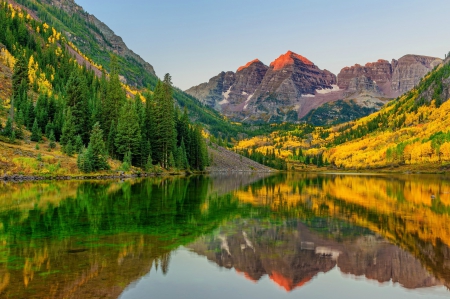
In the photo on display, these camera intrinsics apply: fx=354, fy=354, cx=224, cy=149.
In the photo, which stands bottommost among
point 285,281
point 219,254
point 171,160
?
point 285,281

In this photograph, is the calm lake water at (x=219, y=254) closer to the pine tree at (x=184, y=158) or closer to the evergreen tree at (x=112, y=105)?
the evergreen tree at (x=112, y=105)

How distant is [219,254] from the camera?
797 inches

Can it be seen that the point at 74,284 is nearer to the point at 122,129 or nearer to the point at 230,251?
the point at 230,251

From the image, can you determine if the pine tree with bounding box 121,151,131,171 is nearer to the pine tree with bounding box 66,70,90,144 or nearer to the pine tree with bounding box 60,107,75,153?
the pine tree with bounding box 60,107,75,153

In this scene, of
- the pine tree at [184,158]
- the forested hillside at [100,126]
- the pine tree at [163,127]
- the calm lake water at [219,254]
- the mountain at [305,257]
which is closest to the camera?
the calm lake water at [219,254]

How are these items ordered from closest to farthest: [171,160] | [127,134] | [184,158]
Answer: [127,134]
[171,160]
[184,158]

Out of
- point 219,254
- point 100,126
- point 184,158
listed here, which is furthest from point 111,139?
point 219,254

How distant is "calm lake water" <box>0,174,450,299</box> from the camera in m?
14.7

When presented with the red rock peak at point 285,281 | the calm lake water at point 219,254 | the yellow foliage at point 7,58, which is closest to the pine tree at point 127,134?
the calm lake water at point 219,254

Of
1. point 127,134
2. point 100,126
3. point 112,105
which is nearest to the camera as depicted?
point 127,134

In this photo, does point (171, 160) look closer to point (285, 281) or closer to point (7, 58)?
point (7, 58)

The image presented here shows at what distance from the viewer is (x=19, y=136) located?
88.6m

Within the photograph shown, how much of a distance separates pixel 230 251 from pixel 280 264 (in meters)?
3.63

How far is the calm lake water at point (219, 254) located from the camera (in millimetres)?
14656
